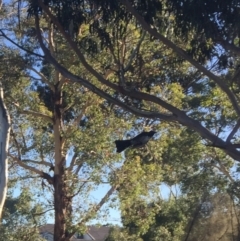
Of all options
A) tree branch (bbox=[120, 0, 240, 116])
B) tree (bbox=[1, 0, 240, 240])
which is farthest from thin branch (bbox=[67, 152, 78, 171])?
tree branch (bbox=[120, 0, 240, 116])

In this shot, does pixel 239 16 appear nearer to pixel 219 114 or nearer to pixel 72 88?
pixel 72 88

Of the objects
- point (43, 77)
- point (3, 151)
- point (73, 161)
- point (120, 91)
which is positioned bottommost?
point (3, 151)

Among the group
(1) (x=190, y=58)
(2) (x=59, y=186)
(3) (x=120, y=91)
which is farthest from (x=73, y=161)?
(1) (x=190, y=58)

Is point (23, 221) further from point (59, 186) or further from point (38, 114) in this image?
point (38, 114)

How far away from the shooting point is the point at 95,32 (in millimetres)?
14125

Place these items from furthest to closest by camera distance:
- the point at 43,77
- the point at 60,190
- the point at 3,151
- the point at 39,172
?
the point at 39,172, the point at 43,77, the point at 60,190, the point at 3,151

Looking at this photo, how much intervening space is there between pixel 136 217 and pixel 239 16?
9.65 m

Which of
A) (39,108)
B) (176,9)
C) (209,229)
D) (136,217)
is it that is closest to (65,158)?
(39,108)

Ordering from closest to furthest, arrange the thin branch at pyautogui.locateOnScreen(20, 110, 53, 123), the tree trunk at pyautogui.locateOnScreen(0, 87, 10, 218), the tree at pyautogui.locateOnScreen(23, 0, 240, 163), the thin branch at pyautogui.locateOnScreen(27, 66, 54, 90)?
the tree trunk at pyautogui.locateOnScreen(0, 87, 10, 218), the tree at pyautogui.locateOnScreen(23, 0, 240, 163), the thin branch at pyautogui.locateOnScreen(20, 110, 53, 123), the thin branch at pyautogui.locateOnScreen(27, 66, 54, 90)

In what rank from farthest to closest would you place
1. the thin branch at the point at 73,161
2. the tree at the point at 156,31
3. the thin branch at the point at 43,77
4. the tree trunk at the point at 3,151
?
1. the thin branch at the point at 43,77
2. the thin branch at the point at 73,161
3. the tree at the point at 156,31
4. the tree trunk at the point at 3,151

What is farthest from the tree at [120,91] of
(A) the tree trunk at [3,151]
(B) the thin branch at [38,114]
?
(A) the tree trunk at [3,151]

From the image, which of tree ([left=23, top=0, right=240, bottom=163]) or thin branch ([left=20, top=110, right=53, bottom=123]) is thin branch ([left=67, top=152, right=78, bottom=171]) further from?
tree ([left=23, top=0, right=240, bottom=163])

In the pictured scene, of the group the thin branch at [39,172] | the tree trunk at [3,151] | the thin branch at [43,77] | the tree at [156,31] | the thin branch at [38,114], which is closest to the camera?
the tree trunk at [3,151]

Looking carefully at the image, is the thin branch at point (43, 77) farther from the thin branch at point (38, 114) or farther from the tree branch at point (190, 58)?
the tree branch at point (190, 58)
